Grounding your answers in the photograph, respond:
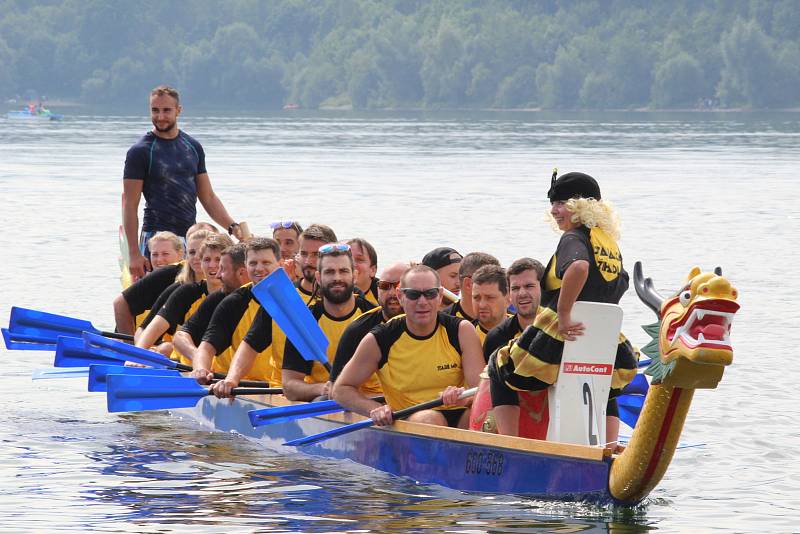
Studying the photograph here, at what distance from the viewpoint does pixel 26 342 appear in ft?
43.0

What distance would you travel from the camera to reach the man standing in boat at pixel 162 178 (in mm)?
12758

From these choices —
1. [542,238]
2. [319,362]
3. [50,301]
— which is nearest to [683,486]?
[319,362]

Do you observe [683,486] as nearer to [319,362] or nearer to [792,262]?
[319,362]

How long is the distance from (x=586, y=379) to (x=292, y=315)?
2.33 metres

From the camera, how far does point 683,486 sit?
10039 millimetres

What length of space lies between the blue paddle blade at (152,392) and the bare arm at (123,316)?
2097mm

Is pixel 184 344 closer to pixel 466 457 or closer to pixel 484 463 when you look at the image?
pixel 466 457

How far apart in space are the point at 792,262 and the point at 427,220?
30.0 feet

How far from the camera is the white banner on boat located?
8195 mm

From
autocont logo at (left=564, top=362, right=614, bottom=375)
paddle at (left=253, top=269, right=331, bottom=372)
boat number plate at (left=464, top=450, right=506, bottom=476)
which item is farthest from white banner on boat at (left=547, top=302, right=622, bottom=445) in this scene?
paddle at (left=253, top=269, right=331, bottom=372)

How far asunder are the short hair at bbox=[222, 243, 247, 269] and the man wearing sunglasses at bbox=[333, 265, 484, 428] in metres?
2.08

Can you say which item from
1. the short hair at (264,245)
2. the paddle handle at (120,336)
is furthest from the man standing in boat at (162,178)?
the short hair at (264,245)

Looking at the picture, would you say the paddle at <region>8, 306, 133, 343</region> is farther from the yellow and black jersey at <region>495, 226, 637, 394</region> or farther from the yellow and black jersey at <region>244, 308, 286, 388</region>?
the yellow and black jersey at <region>495, 226, 637, 394</region>

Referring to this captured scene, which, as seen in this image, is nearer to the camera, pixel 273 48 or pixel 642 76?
pixel 642 76
